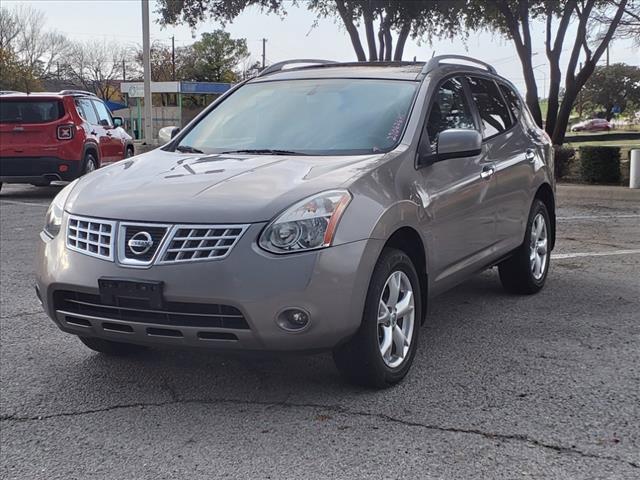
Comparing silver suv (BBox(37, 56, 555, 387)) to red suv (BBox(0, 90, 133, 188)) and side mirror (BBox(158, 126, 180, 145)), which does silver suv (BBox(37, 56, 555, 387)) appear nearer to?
side mirror (BBox(158, 126, 180, 145))

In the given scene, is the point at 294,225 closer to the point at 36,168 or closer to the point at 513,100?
the point at 513,100

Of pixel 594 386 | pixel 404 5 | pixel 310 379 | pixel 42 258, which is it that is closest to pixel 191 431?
pixel 310 379

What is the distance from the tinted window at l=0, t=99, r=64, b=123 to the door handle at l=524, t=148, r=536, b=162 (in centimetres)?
961

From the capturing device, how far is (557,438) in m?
3.52

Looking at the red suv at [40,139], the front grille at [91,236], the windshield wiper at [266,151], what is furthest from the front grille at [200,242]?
the red suv at [40,139]

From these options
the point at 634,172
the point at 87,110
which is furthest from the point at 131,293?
the point at 634,172

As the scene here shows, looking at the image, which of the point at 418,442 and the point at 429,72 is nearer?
the point at 418,442

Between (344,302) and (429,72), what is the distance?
80.7 inches

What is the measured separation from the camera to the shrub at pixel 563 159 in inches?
635

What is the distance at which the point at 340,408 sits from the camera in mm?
3914

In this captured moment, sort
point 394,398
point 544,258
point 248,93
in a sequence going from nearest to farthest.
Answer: point 394,398, point 248,93, point 544,258

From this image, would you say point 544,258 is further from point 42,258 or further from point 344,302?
point 42,258

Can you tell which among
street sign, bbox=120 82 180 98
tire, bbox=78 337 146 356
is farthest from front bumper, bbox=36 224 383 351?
street sign, bbox=120 82 180 98

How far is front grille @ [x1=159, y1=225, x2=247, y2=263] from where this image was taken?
11.9 ft
